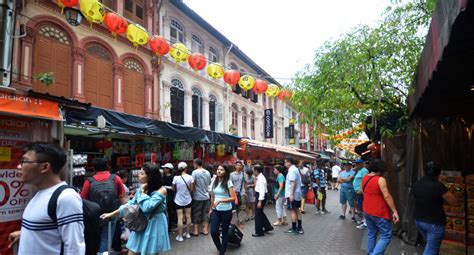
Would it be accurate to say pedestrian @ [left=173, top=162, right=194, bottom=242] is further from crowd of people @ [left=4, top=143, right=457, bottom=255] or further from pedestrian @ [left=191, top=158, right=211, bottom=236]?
pedestrian @ [left=191, top=158, right=211, bottom=236]

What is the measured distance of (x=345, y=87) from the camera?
7.47m

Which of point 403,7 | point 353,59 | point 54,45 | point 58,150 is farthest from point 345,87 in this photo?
point 54,45

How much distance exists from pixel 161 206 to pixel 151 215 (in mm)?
156

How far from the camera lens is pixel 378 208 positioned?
4.95 meters

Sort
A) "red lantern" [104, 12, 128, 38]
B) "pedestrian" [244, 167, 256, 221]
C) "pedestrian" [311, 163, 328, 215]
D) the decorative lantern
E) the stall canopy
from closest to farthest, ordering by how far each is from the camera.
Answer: the stall canopy
"pedestrian" [244, 167, 256, 221]
"red lantern" [104, 12, 128, 38]
"pedestrian" [311, 163, 328, 215]
the decorative lantern

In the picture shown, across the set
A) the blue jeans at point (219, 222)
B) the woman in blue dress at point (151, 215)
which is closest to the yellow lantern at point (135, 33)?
the blue jeans at point (219, 222)

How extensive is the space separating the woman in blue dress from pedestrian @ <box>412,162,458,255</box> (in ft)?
12.4

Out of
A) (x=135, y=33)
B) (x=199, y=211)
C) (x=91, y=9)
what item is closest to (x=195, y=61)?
(x=135, y=33)

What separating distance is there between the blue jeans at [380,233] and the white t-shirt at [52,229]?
14.0 ft

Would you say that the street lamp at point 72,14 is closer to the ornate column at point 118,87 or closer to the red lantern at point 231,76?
the ornate column at point 118,87

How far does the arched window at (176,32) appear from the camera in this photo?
1562 centimetres

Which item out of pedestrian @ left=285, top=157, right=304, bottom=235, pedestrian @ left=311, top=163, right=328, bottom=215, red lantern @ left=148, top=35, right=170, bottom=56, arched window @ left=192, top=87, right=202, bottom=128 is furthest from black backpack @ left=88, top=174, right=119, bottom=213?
arched window @ left=192, top=87, right=202, bottom=128

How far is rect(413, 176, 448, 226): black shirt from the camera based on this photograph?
4641mm

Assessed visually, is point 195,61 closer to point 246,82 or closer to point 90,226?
point 246,82
